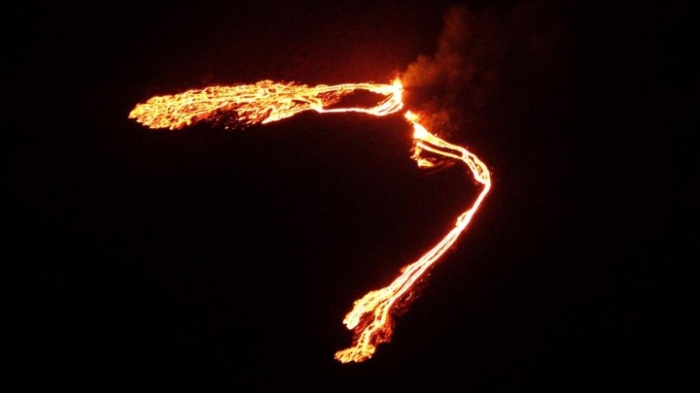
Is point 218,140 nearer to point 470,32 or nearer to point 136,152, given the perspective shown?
point 136,152

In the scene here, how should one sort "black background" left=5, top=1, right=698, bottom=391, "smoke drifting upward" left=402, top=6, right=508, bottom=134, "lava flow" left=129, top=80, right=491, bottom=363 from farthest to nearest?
"smoke drifting upward" left=402, top=6, right=508, bottom=134 < "lava flow" left=129, top=80, right=491, bottom=363 < "black background" left=5, top=1, right=698, bottom=391

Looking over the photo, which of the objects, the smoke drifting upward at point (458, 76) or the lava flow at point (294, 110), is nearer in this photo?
the lava flow at point (294, 110)

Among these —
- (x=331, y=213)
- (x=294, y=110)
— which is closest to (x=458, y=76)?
(x=294, y=110)

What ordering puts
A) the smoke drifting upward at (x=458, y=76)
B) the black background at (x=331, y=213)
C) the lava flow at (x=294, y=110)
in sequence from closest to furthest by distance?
the black background at (x=331, y=213), the lava flow at (x=294, y=110), the smoke drifting upward at (x=458, y=76)

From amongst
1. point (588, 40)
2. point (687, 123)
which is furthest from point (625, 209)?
point (588, 40)

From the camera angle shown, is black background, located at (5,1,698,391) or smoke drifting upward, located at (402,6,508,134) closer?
black background, located at (5,1,698,391)
